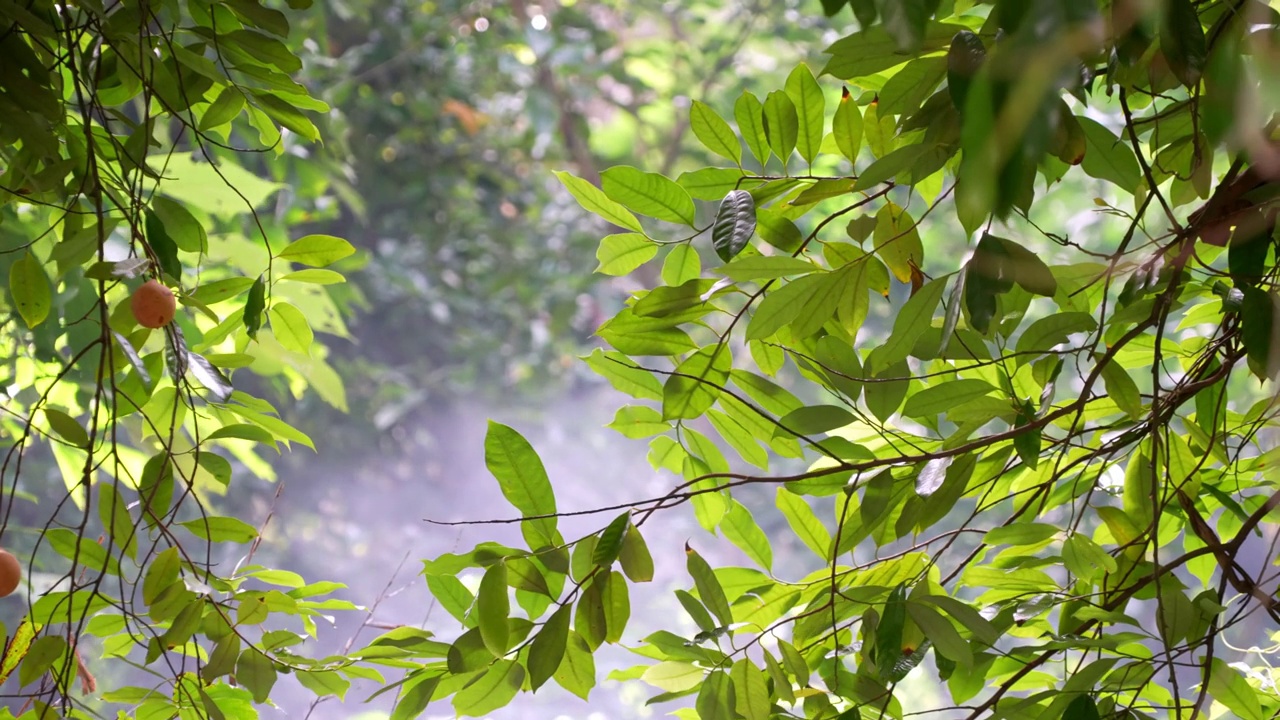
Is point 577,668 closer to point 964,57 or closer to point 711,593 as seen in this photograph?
point 711,593

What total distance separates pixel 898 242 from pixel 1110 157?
0.25 feet

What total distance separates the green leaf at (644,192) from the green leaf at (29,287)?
0.21m

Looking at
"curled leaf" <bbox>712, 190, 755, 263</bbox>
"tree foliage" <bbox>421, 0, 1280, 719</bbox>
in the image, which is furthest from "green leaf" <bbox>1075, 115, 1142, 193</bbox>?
"curled leaf" <bbox>712, 190, 755, 263</bbox>

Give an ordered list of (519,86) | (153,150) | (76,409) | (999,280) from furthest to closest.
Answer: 1. (519,86)
2. (153,150)
3. (76,409)
4. (999,280)

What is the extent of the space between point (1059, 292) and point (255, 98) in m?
0.30

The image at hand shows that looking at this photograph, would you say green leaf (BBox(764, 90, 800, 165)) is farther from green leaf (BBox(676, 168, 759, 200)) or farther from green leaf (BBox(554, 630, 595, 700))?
green leaf (BBox(554, 630, 595, 700))

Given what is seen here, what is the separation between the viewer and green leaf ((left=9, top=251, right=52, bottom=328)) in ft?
1.14

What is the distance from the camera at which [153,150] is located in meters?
0.81

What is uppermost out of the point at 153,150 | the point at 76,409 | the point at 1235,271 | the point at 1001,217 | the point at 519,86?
Answer: the point at 519,86

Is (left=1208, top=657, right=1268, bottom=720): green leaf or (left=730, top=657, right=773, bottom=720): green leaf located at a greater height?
(left=730, top=657, right=773, bottom=720): green leaf

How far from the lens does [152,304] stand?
0.32m

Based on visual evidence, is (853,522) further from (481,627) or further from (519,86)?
(519,86)

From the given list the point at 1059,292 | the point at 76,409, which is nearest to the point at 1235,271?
the point at 1059,292

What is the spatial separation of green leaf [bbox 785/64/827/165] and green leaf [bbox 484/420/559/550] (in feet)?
0.49
